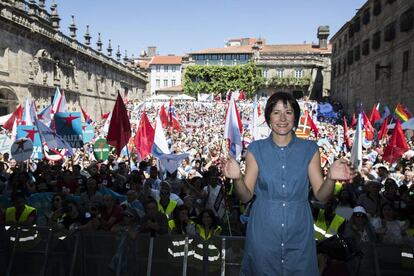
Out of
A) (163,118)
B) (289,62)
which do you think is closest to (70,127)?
(163,118)

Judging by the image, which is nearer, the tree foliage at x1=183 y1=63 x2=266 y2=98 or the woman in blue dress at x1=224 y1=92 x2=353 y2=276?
the woman in blue dress at x1=224 y1=92 x2=353 y2=276

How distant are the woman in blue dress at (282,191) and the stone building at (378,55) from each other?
2402 centimetres

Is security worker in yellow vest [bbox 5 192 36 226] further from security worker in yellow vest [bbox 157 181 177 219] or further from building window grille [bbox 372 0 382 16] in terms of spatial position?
building window grille [bbox 372 0 382 16]

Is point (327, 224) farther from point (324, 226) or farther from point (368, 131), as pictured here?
point (368, 131)

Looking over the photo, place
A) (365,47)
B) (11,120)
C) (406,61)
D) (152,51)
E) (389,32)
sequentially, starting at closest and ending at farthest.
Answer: (11,120), (406,61), (389,32), (365,47), (152,51)

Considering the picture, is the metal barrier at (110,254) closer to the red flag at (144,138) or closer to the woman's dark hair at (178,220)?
the woman's dark hair at (178,220)

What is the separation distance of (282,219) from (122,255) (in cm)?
332

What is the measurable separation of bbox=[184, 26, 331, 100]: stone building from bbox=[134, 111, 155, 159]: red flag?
202ft

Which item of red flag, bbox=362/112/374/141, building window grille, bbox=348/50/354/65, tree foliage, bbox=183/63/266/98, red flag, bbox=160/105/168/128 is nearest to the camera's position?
red flag, bbox=362/112/374/141

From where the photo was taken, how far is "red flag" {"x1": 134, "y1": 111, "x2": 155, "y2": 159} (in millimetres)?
12211

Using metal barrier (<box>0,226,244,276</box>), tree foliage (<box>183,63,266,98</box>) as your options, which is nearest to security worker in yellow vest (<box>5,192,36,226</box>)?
metal barrier (<box>0,226,244,276</box>)

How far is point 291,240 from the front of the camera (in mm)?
2457

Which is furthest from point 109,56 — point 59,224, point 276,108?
point 276,108

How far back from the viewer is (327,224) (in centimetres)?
612
